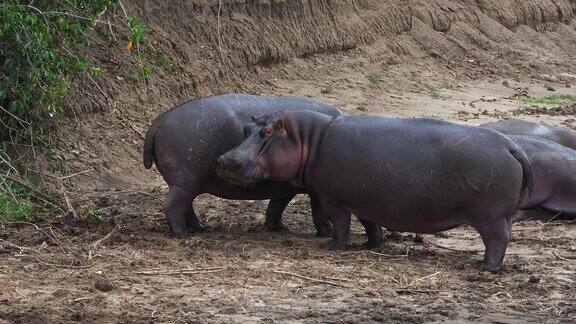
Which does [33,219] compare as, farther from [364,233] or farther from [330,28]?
[330,28]

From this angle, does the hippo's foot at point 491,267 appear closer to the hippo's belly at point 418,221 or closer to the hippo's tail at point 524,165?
the hippo's belly at point 418,221

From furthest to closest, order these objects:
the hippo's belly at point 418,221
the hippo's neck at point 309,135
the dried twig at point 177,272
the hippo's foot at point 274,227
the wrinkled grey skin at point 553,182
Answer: the wrinkled grey skin at point 553,182
the hippo's foot at point 274,227
the hippo's neck at point 309,135
the hippo's belly at point 418,221
the dried twig at point 177,272

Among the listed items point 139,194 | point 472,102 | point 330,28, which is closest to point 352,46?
point 330,28

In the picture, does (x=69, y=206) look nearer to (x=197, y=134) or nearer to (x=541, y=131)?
(x=197, y=134)

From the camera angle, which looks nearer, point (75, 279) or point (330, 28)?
point (75, 279)

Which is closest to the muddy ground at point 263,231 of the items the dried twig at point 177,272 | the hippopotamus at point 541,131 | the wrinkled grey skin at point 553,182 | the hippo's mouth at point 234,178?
the dried twig at point 177,272

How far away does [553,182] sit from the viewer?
10.0 m

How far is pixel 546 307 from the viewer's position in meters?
6.75

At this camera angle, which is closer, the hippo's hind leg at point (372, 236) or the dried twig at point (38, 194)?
the hippo's hind leg at point (372, 236)

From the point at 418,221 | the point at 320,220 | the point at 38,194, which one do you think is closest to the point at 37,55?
the point at 38,194

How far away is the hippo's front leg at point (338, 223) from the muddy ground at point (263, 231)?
0.36 feet

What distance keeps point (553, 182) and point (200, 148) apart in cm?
302

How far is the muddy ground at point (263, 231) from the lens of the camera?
662 cm

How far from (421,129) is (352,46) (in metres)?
8.91
